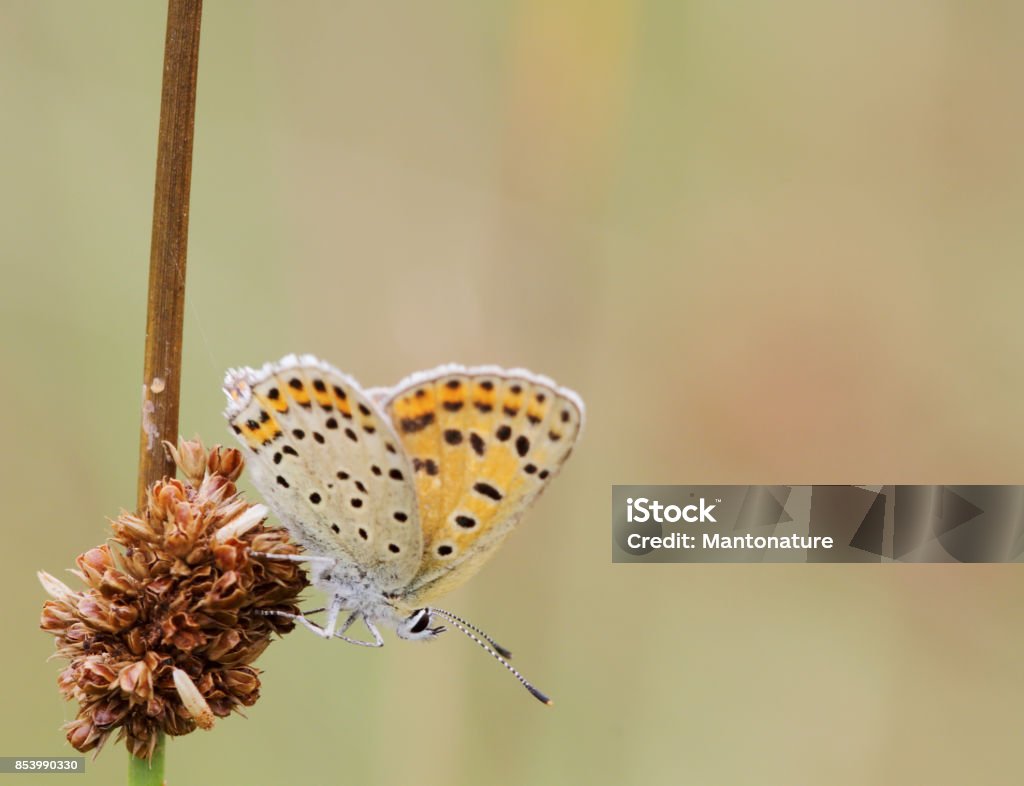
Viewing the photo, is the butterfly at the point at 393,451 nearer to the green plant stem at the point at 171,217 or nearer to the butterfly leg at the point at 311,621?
the butterfly leg at the point at 311,621

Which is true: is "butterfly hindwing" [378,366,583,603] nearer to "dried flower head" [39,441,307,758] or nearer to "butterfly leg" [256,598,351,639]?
"butterfly leg" [256,598,351,639]

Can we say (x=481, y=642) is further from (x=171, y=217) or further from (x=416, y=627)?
(x=171, y=217)

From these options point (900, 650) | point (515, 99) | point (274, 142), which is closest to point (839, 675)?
point (900, 650)

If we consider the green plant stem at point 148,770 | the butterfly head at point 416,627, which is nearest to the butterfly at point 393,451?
the butterfly head at point 416,627

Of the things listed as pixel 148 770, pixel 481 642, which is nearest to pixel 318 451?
pixel 148 770

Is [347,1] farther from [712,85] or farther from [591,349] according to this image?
[591,349]
